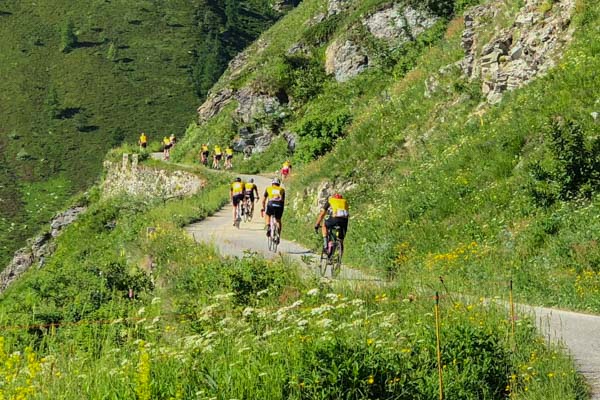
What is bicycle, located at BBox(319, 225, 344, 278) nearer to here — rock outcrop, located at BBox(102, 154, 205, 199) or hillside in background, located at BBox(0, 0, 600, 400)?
hillside in background, located at BBox(0, 0, 600, 400)

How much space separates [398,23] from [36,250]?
26.9 meters

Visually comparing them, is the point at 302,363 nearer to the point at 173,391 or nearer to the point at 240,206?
the point at 173,391

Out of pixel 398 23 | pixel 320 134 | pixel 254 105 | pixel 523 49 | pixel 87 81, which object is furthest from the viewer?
pixel 87 81

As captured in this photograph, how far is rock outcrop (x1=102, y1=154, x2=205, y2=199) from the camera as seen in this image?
145 feet

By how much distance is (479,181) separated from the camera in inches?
697

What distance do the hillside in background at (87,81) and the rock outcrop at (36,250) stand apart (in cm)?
2000

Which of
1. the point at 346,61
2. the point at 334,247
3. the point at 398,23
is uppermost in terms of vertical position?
the point at 398,23

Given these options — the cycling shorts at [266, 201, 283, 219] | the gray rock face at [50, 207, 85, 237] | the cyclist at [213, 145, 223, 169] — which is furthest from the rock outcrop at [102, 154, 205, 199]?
the cycling shorts at [266, 201, 283, 219]

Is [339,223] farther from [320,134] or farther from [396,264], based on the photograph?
[320,134]

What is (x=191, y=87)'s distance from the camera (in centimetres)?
12012

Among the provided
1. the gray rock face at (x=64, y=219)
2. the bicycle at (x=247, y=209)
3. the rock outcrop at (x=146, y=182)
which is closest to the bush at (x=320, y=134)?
the rock outcrop at (x=146, y=182)

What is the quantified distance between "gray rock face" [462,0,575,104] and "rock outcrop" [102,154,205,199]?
65.7 feet

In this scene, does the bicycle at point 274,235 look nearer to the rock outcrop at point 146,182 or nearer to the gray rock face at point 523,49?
the gray rock face at point 523,49

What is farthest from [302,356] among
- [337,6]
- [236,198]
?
[337,6]
